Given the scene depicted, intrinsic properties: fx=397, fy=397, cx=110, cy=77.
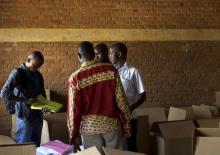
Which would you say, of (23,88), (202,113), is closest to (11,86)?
(23,88)

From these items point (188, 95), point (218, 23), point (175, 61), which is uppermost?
point (218, 23)

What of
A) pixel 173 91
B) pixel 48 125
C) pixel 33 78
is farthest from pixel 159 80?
pixel 33 78

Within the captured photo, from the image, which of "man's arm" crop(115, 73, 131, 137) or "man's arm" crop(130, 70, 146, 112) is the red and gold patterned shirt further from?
"man's arm" crop(130, 70, 146, 112)

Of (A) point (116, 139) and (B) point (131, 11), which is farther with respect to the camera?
(B) point (131, 11)

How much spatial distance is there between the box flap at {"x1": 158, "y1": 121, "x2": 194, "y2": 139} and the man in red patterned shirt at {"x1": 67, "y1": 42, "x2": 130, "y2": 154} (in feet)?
2.12

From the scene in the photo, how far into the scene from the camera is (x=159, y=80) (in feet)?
21.9

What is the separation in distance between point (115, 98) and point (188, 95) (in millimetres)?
3862

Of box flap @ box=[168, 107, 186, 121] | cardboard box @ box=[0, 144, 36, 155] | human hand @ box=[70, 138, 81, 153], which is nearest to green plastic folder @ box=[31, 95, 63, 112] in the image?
human hand @ box=[70, 138, 81, 153]

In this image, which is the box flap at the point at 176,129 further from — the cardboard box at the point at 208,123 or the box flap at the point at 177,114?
the box flap at the point at 177,114

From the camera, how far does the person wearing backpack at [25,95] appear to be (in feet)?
12.8

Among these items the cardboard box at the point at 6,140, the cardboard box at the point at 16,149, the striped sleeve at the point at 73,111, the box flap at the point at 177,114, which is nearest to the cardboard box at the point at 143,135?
the box flap at the point at 177,114

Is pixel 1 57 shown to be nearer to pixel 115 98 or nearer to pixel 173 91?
pixel 173 91

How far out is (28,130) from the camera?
13.2 feet

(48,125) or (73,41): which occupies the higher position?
(73,41)
